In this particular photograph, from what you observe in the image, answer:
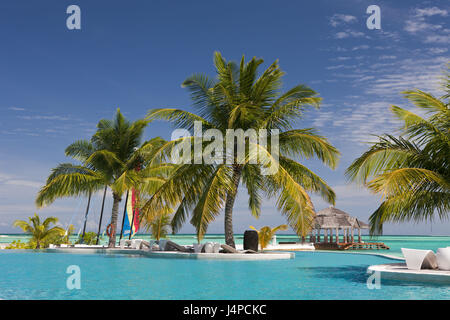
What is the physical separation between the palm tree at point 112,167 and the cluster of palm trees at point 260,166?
6cm

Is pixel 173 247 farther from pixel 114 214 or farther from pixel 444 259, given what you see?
pixel 444 259

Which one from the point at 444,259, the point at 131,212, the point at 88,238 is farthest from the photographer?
the point at 131,212

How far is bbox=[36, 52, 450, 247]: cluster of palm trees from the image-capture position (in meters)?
10.8

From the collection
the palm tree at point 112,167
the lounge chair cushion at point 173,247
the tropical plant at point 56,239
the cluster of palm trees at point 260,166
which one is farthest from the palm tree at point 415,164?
the tropical plant at point 56,239

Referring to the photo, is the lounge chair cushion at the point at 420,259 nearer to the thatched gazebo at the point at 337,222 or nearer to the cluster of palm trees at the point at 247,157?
the cluster of palm trees at the point at 247,157

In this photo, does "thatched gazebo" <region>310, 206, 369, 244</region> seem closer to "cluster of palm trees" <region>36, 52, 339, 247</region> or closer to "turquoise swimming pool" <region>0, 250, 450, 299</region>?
"cluster of palm trees" <region>36, 52, 339, 247</region>

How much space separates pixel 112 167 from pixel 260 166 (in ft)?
29.5

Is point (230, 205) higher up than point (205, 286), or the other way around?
point (230, 205)

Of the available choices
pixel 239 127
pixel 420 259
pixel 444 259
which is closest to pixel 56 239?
pixel 239 127

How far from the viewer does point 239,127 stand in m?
16.7

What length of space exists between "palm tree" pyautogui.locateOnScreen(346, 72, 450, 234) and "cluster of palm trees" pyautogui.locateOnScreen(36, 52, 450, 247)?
2 cm

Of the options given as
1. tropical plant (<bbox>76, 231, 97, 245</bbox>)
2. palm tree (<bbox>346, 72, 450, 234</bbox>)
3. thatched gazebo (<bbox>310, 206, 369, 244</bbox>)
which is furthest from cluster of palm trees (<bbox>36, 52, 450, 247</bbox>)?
thatched gazebo (<bbox>310, 206, 369, 244</bbox>)

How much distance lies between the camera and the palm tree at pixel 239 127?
1609cm
